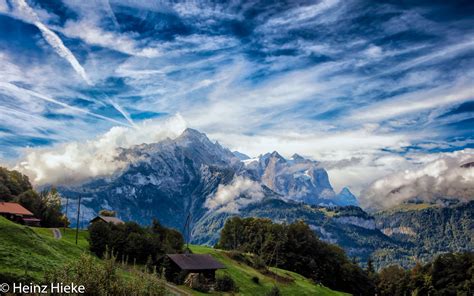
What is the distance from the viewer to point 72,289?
1552 centimetres

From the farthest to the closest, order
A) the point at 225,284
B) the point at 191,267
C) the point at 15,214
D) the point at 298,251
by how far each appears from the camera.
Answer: the point at 298,251 → the point at 15,214 → the point at 225,284 → the point at 191,267

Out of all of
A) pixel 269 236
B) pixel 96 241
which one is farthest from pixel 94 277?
pixel 269 236

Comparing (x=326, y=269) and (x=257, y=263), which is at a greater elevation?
(x=257, y=263)

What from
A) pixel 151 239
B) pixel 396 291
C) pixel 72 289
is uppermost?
pixel 72 289

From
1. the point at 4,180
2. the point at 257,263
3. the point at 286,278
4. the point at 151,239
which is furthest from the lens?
the point at 4,180

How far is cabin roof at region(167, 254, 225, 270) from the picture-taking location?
80500 millimetres

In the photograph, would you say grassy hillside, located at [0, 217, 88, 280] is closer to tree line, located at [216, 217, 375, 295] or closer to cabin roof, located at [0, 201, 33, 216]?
cabin roof, located at [0, 201, 33, 216]

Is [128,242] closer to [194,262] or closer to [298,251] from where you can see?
[194,262]

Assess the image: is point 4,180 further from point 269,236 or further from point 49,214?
point 269,236

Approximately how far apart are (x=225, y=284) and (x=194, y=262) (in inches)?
316

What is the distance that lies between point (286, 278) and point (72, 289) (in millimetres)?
101274

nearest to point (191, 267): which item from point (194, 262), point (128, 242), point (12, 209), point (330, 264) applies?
point (194, 262)

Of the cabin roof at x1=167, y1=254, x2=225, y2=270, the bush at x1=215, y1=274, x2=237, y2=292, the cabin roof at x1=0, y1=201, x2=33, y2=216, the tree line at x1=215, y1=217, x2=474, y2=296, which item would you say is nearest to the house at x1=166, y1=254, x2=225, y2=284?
the cabin roof at x1=167, y1=254, x2=225, y2=270

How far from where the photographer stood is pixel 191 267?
263 feet
